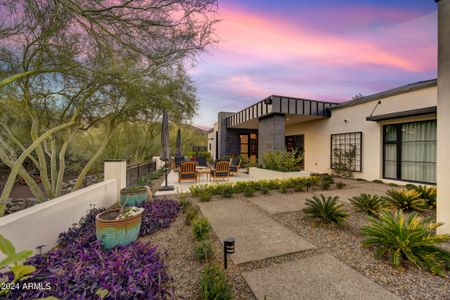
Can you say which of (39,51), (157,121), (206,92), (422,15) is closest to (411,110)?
(422,15)

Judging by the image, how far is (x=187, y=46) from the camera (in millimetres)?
4168

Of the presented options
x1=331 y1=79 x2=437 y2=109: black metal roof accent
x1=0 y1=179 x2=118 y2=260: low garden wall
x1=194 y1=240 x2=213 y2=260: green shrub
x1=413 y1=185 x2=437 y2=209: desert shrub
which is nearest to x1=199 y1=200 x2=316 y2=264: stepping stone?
x1=194 y1=240 x2=213 y2=260: green shrub

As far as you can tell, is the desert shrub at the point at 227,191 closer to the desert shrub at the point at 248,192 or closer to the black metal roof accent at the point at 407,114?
the desert shrub at the point at 248,192

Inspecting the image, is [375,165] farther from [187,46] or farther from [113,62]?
[113,62]

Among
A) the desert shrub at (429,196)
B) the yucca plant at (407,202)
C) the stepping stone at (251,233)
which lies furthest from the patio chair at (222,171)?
the desert shrub at (429,196)

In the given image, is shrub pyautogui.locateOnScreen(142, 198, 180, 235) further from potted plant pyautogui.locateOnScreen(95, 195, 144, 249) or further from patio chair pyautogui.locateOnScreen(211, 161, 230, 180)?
patio chair pyautogui.locateOnScreen(211, 161, 230, 180)

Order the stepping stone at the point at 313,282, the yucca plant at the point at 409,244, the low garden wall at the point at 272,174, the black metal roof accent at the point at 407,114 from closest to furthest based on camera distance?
the stepping stone at the point at 313,282 < the yucca plant at the point at 409,244 < the black metal roof accent at the point at 407,114 < the low garden wall at the point at 272,174

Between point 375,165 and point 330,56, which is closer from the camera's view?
point 330,56

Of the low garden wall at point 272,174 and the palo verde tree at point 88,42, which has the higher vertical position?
the palo verde tree at point 88,42

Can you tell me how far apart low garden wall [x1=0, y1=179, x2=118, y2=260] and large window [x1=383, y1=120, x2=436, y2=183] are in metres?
10.6

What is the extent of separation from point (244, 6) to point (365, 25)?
4386 millimetres

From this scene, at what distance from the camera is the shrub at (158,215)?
141 inches

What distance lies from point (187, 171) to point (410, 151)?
29.0 feet

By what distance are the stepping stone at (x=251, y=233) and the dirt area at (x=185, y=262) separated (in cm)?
24
